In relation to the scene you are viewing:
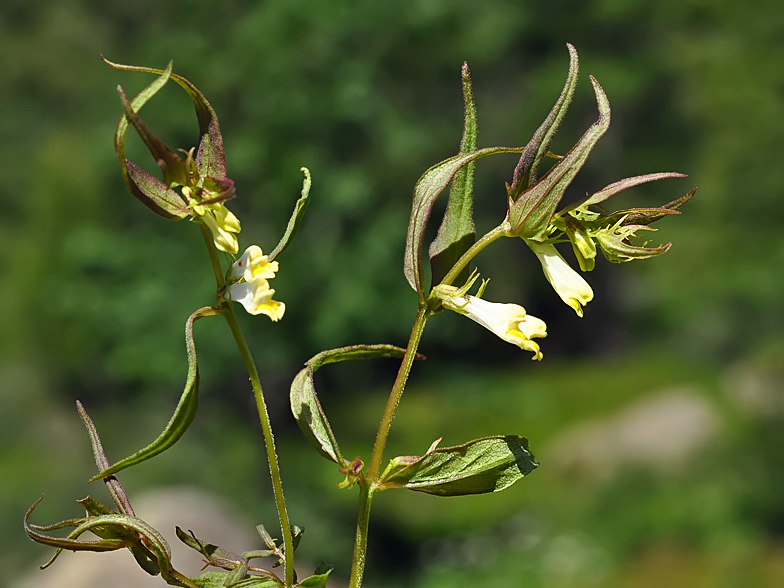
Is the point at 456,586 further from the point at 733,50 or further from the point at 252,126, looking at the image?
the point at 733,50

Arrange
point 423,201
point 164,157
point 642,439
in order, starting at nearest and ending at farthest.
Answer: point 164,157, point 423,201, point 642,439

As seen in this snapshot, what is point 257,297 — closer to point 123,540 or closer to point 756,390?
point 123,540

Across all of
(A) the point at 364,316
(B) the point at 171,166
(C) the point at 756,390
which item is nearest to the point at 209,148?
(B) the point at 171,166

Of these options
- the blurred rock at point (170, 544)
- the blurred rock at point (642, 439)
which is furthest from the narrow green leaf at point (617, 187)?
the blurred rock at point (642, 439)

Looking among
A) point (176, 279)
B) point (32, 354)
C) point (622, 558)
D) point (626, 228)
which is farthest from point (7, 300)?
point (626, 228)

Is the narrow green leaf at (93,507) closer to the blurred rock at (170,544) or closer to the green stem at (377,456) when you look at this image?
the green stem at (377,456)

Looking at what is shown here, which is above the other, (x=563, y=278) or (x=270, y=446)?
(x=563, y=278)
